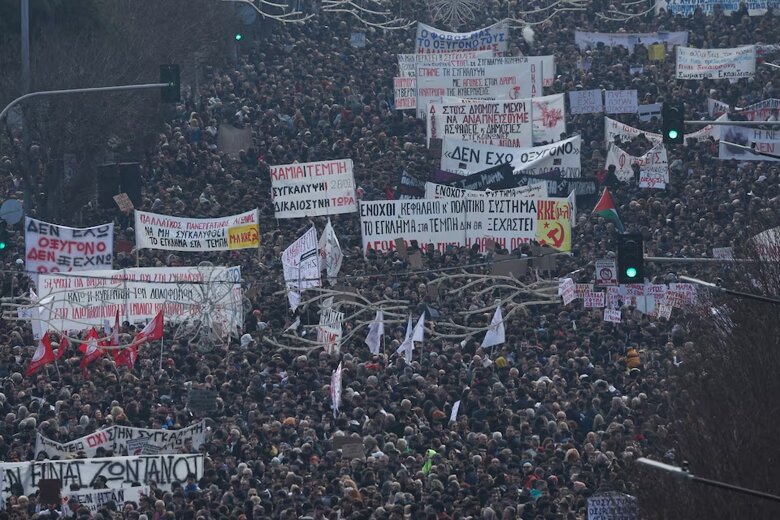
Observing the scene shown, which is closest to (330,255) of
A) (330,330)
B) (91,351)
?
(330,330)

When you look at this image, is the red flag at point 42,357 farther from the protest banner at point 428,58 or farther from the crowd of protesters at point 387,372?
the protest banner at point 428,58

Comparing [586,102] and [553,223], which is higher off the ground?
[586,102]

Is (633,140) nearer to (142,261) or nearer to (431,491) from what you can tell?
(142,261)

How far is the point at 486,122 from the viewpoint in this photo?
46938mm

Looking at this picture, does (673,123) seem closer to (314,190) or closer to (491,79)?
(314,190)

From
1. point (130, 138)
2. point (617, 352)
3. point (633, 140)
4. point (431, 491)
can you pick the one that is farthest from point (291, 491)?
point (130, 138)

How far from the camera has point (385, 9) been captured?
63.9m

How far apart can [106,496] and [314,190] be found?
1635cm

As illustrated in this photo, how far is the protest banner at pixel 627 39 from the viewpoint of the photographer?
55375 mm

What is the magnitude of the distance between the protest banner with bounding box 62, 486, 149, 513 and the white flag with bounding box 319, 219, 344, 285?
1089 centimetres

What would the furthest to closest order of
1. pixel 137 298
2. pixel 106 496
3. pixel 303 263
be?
pixel 303 263, pixel 137 298, pixel 106 496

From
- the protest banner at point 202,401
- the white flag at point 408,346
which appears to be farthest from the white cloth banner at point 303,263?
the protest banner at point 202,401

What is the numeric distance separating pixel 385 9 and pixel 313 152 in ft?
61.0

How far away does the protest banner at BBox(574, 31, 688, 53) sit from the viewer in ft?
182
